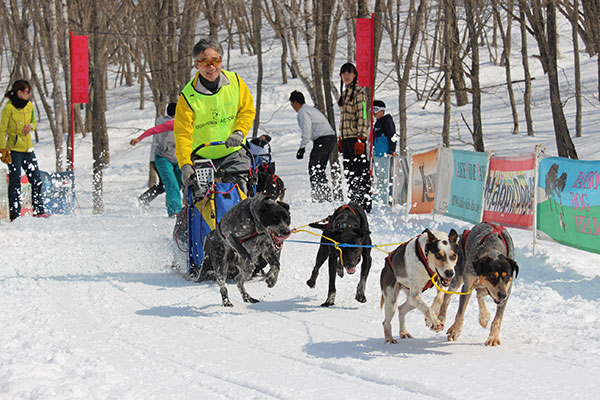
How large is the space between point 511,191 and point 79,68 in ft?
32.9

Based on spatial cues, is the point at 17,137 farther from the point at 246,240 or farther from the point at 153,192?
the point at 246,240

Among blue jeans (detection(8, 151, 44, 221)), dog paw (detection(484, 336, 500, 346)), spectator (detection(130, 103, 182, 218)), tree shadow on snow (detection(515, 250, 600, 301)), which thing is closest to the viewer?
dog paw (detection(484, 336, 500, 346))

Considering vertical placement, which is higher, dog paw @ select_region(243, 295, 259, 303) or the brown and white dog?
the brown and white dog

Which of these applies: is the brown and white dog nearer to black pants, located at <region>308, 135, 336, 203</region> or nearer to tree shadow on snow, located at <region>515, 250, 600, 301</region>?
tree shadow on snow, located at <region>515, 250, 600, 301</region>

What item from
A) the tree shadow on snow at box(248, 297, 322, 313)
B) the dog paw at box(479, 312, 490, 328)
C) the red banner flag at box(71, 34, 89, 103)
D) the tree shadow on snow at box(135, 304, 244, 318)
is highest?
the red banner flag at box(71, 34, 89, 103)

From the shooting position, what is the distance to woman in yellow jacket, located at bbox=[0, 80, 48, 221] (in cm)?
1129

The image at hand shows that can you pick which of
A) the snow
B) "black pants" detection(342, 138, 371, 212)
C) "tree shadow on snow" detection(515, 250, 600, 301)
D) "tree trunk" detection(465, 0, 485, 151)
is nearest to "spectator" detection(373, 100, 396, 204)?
"black pants" detection(342, 138, 371, 212)

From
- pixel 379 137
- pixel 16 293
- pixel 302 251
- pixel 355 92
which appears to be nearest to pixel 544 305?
pixel 302 251

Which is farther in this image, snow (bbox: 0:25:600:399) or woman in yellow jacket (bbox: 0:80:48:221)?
woman in yellow jacket (bbox: 0:80:48:221)

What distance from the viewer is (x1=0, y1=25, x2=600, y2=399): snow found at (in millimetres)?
3678

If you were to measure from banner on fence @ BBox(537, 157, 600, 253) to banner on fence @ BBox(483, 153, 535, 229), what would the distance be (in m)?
0.21

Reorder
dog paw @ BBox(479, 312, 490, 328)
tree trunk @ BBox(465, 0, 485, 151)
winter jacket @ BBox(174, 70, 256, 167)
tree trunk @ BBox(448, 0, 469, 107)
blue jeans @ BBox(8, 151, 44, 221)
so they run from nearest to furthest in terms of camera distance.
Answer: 1. dog paw @ BBox(479, 312, 490, 328)
2. winter jacket @ BBox(174, 70, 256, 167)
3. blue jeans @ BBox(8, 151, 44, 221)
4. tree trunk @ BBox(465, 0, 485, 151)
5. tree trunk @ BBox(448, 0, 469, 107)

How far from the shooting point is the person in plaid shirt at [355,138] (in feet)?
36.8

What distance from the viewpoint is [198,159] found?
6832mm
